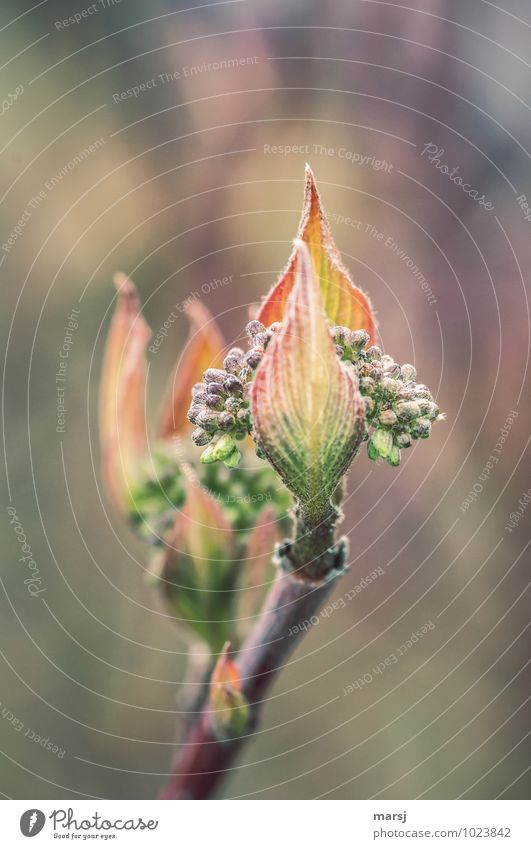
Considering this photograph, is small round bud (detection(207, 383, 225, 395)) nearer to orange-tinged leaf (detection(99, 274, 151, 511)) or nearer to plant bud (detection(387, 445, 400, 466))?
plant bud (detection(387, 445, 400, 466))

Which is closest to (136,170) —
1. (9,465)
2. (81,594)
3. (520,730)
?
(9,465)

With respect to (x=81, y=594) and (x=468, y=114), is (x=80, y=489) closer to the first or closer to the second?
(x=81, y=594)

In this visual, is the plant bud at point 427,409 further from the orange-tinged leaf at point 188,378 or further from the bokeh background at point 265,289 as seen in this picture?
the bokeh background at point 265,289

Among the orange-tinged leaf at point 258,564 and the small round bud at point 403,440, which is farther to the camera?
the orange-tinged leaf at point 258,564
